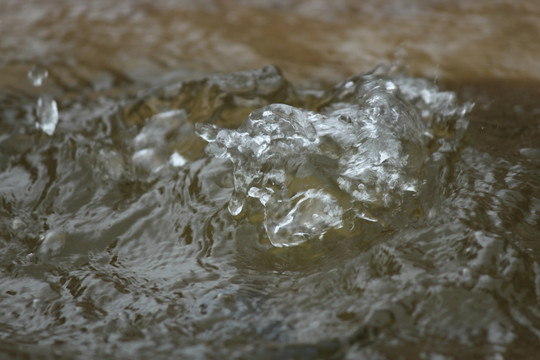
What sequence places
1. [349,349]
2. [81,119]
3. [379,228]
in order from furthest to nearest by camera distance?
[81,119], [379,228], [349,349]

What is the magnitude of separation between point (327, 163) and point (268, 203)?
26 centimetres

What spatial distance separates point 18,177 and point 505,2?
318cm

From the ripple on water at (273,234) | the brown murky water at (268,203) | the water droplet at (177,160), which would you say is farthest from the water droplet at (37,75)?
the water droplet at (177,160)

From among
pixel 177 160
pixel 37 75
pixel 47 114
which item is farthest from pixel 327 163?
pixel 37 75

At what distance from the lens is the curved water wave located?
1880mm

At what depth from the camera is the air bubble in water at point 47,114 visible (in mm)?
2578

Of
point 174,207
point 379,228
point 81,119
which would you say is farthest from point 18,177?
point 379,228

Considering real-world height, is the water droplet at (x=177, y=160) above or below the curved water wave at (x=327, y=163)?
below

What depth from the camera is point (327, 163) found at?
2031 millimetres

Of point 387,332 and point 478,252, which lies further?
point 478,252

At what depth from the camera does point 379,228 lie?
5.98ft

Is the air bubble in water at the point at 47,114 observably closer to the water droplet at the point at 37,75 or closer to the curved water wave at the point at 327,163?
the water droplet at the point at 37,75

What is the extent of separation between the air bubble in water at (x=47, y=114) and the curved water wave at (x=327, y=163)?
0.87 m

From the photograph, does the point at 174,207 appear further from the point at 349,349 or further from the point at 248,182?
the point at 349,349
